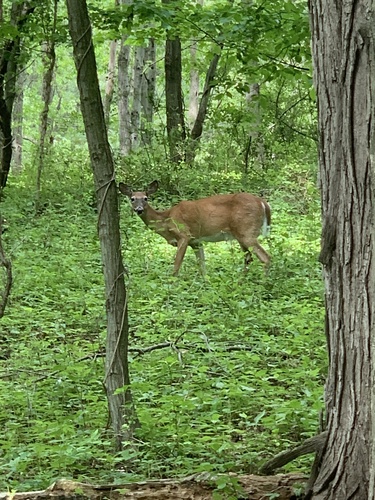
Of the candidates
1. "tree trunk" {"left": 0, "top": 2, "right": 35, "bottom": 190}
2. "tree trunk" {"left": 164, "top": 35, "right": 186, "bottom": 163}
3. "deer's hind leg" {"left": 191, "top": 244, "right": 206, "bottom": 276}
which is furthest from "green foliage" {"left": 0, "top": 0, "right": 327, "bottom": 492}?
"tree trunk" {"left": 164, "top": 35, "right": 186, "bottom": 163}

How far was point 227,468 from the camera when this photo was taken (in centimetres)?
357

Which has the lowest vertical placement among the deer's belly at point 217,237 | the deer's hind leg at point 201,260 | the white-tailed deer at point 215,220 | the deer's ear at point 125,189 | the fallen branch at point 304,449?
the fallen branch at point 304,449

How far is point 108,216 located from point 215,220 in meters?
6.70

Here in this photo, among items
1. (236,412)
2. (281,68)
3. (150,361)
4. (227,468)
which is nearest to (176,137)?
(281,68)

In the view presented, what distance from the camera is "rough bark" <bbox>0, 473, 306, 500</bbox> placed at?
3336 mm

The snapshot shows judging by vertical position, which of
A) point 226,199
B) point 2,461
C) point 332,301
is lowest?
point 2,461

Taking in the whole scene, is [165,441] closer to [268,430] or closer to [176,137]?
[268,430]

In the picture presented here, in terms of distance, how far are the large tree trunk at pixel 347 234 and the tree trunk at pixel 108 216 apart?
143 cm

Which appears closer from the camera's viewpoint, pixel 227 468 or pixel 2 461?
pixel 227 468

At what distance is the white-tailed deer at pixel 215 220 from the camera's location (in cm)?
1077

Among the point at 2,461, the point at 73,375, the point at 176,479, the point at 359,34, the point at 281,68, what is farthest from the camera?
the point at 281,68

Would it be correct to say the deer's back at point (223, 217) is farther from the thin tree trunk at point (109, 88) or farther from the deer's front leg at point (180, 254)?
the thin tree trunk at point (109, 88)

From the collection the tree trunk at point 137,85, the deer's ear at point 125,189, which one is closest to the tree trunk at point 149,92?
the tree trunk at point 137,85

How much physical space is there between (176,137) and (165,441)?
11.8 metres
